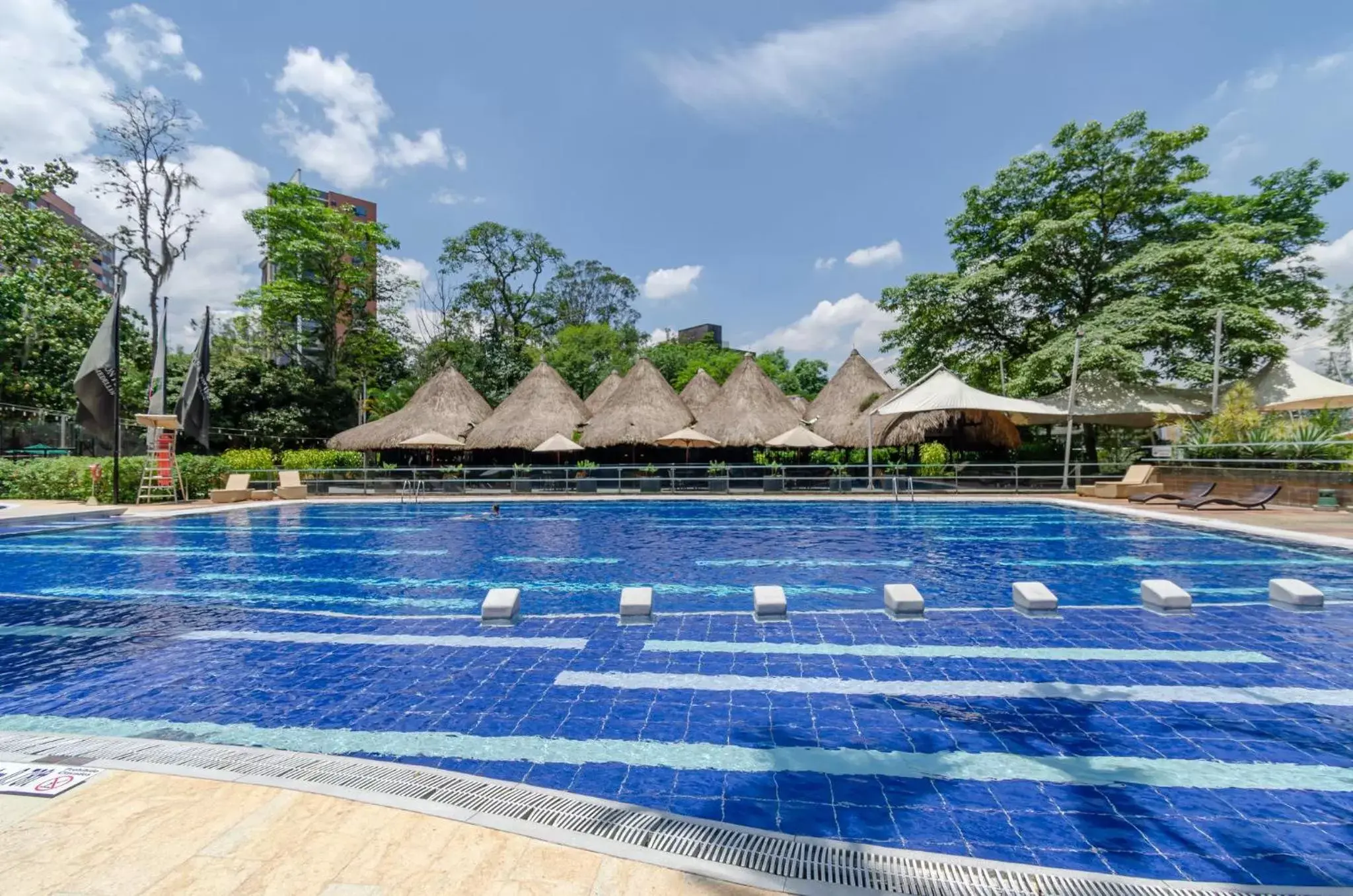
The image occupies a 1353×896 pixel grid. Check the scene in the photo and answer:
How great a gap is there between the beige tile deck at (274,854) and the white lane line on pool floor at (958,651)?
3.25 m

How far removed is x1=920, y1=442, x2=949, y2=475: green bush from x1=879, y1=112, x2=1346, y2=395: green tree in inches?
200

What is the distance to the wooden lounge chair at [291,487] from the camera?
65.0 feet

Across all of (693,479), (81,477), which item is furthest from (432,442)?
(693,479)

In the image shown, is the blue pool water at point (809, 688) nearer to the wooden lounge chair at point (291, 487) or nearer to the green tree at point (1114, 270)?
the wooden lounge chair at point (291, 487)

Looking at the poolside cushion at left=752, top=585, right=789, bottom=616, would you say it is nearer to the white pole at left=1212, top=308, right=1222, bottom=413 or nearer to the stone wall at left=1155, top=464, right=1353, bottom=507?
the stone wall at left=1155, top=464, right=1353, bottom=507

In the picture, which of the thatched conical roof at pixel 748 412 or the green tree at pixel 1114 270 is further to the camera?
the thatched conical roof at pixel 748 412

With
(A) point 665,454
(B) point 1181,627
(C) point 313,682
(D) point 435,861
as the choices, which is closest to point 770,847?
(D) point 435,861

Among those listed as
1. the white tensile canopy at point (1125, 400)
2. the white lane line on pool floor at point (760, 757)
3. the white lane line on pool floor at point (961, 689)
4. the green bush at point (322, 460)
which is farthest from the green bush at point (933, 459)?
the green bush at point (322, 460)

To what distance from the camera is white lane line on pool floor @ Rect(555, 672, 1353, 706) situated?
4.46m

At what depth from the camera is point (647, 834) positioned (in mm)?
2650

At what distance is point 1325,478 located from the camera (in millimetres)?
13172

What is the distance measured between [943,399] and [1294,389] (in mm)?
11031

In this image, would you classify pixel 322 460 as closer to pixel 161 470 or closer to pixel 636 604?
pixel 161 470

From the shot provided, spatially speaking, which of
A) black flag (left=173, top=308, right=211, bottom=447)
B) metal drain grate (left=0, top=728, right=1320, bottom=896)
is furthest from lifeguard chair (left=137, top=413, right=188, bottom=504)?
metal drain grate (left=0, top=728, right=1320, bottom=896)
